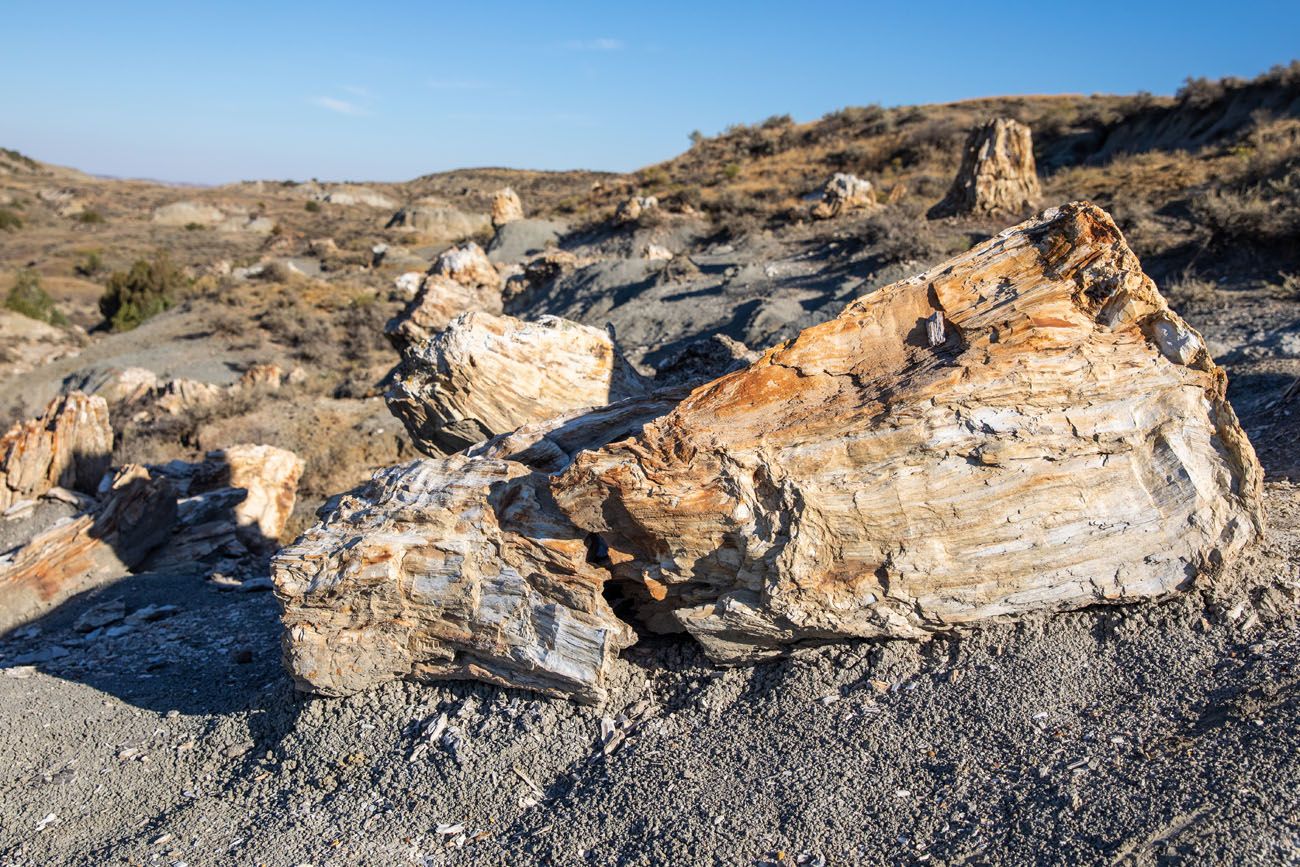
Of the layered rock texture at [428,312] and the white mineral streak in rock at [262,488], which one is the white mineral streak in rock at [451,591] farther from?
the white mineral streak in rock at [262,488]

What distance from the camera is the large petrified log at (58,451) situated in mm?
9266

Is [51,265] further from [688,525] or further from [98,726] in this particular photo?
[688,525]

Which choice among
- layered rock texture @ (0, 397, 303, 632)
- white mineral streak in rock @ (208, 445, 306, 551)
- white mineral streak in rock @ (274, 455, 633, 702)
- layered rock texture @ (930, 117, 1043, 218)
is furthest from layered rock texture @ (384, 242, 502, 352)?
layered rock texture @ (930, 117, 1043, 218)

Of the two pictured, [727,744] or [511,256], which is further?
[511,256]

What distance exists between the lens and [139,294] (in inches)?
1052

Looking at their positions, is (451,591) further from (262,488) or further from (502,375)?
(262,488)

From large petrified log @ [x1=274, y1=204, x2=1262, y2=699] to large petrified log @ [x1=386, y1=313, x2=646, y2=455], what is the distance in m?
1.98

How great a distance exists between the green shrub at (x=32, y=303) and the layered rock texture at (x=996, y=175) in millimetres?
25800

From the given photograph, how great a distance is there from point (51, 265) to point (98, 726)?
1573 inches

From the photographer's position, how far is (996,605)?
3.79 metres

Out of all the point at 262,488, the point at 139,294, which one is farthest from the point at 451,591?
the point at 139,294

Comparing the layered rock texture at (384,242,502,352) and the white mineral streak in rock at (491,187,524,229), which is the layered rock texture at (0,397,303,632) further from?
the white mineral streak in rock at (491,187,524,229)

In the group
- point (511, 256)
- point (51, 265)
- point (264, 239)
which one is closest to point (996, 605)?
point (511, 256)

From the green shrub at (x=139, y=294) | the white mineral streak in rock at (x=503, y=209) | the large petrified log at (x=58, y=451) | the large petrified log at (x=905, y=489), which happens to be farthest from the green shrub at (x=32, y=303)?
the large petrified log at (x=905, y=489)
